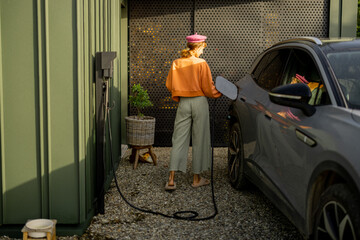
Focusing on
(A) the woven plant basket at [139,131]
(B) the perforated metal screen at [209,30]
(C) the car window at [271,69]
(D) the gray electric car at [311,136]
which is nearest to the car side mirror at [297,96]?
(D) the gray electric car at [311,136]

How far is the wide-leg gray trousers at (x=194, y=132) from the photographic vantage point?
18.9ft

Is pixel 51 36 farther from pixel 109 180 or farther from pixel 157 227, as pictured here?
pixel 109 180

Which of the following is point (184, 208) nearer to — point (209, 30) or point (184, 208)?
point (184, 208)

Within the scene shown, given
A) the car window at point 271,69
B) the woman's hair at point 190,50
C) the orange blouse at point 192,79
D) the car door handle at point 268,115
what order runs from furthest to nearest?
the woman's hair at point 190,50, the orange blouse at point 192,79, the car window at point 271,69, the car door handle at point 268,115

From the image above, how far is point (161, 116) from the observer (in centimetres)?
885

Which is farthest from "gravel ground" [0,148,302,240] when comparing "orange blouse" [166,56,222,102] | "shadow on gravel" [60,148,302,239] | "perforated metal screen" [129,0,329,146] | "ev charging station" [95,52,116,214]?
"perforated metal screen" [129,0,329,146]

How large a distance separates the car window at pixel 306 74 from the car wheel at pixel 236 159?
1318 mm

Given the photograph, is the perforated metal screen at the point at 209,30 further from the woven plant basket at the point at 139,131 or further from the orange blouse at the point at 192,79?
the orange blouse at the point at 192,79

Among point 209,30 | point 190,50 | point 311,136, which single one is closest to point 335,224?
point 311,136

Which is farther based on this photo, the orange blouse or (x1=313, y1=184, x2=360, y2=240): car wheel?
the orange blouse

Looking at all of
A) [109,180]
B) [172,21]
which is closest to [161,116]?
[172,21]

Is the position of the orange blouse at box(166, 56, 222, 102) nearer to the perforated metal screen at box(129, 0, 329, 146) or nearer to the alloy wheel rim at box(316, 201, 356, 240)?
the alloy wheel rim at box(316, 201, 356, 240)

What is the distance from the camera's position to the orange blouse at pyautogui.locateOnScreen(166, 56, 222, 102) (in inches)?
222

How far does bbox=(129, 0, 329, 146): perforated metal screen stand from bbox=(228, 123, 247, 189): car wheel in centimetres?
302
